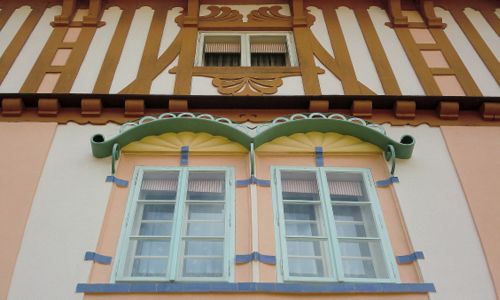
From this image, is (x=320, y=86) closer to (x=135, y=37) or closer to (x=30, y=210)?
(x=135, y=37)

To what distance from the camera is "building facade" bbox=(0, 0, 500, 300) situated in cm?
436

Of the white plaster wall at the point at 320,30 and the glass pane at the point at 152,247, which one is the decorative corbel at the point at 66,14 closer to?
the white plaster wall at the point at 320,30

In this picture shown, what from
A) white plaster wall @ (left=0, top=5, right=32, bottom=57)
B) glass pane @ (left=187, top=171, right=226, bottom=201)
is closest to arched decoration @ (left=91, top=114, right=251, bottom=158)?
glass pane @ (left=187, top=171, right=226, bottom=201)

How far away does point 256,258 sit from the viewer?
171 inches

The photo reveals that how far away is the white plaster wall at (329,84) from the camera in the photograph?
6.11m

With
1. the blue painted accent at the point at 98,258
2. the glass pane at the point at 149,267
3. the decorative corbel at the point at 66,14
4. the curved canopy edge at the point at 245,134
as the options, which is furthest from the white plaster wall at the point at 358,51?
the decorative corbel at the point at 66,14

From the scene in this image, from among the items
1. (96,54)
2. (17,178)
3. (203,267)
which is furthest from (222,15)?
(203,267)

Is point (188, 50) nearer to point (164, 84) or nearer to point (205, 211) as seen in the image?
point (164, 84)

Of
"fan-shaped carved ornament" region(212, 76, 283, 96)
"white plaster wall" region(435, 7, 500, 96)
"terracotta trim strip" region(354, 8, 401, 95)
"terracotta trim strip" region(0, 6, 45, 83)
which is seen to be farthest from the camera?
"terracotta trim strip" region(0, 6, 45, 83)

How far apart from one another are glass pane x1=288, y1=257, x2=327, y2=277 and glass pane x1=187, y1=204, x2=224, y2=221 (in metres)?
0.77

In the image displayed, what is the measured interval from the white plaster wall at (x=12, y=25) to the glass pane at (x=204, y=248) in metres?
3.82

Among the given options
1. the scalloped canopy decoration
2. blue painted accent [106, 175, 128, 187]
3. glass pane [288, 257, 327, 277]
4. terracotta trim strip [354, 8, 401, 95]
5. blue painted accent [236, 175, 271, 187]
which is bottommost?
glass pane [288, 257, 327, 277]

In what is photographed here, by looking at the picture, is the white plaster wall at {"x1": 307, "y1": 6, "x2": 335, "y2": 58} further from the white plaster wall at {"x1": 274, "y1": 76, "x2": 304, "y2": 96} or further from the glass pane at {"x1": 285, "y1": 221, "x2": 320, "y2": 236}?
the glass pane at {"x1": 285, "y1": 221, "x2": 320, "y2": 236}

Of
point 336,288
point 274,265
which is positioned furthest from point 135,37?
point 336,288
